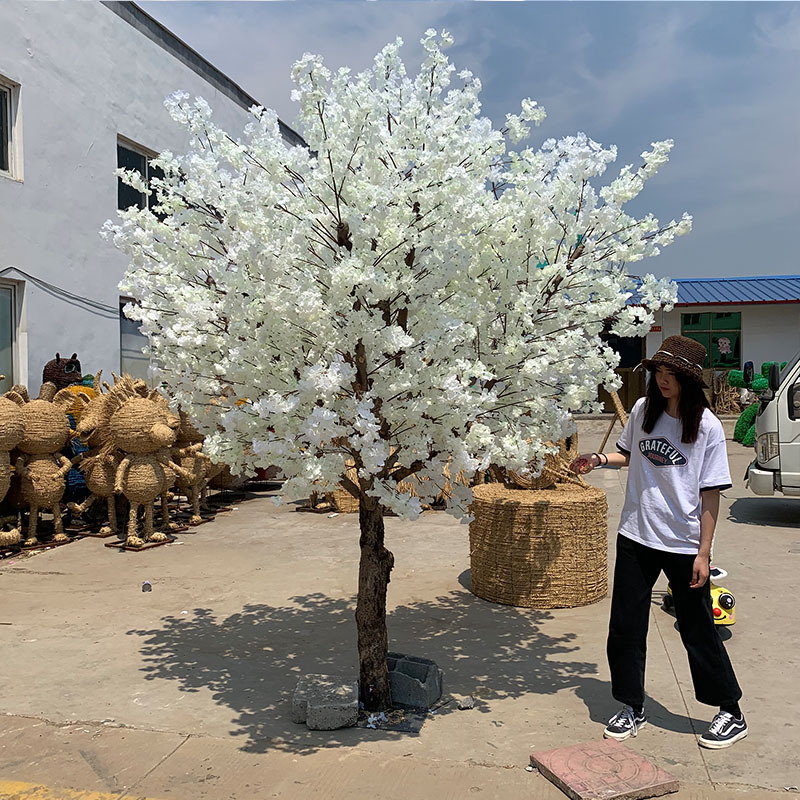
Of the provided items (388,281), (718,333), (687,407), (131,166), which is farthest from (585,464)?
(718,333)

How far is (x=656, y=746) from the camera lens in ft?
11.6

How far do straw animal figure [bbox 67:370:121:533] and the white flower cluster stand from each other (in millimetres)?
4957

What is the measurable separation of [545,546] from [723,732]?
206cm

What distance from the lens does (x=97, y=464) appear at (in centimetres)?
838

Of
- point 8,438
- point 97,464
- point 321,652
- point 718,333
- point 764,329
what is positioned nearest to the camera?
point 321,652

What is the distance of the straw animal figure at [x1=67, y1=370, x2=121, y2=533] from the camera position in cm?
835

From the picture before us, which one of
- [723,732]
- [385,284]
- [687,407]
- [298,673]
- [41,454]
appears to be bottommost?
[298,673]

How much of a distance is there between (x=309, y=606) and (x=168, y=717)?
2.00 metres

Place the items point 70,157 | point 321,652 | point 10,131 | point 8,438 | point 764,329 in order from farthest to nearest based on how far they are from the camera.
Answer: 1. point 764,329
2. point 70,157
3. point 10,131
4. point 8,438
5. point 321,652

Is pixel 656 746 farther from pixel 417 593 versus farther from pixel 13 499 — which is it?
pixel 13 499

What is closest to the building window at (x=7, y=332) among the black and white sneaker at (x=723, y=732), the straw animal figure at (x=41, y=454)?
the straw animal figure at (x=41, y=454)

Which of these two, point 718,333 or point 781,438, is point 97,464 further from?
point 718,333

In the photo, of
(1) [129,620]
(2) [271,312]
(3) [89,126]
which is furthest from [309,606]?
(3) [89,126]

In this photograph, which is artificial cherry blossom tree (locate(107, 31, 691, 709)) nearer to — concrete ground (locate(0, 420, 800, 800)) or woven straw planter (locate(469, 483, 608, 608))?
Result: concrete ground (locate(0, 420, 800, 800))
